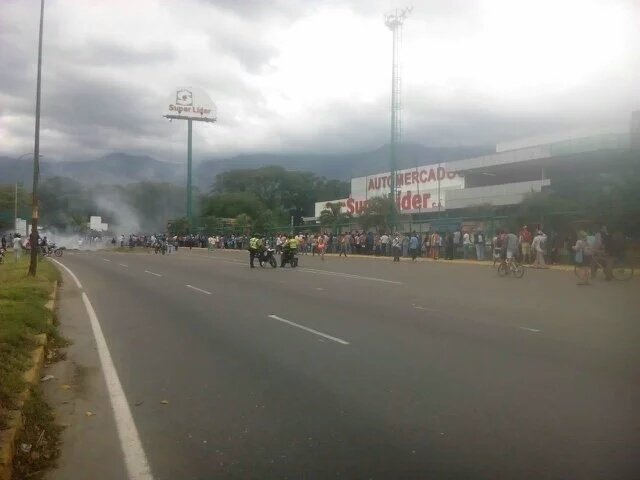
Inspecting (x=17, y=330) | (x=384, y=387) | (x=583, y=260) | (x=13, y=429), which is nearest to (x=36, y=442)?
(x=13, y=429)

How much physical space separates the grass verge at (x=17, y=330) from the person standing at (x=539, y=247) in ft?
58.8

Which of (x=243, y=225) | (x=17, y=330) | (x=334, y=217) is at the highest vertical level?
(x=334, y=217)

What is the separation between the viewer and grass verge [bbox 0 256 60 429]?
640cm

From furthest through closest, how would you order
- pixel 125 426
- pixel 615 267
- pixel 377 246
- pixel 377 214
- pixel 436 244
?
pixel 377 214
pixel 377 246
pixel 436 244
pixel 615 267
pixel 125 426

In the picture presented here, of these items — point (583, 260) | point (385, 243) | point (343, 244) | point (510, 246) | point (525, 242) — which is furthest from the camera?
point (343, 244)

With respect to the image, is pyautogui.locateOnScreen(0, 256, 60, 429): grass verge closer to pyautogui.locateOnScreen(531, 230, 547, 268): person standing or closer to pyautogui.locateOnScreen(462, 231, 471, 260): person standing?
pyautogui.locateOnScreen(531, 230, 547, 268): person standing

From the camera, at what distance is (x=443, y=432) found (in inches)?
217

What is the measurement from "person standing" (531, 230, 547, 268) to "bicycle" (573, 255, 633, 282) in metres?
4.87

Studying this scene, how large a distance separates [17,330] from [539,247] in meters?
20.9

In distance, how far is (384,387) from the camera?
22.9ft

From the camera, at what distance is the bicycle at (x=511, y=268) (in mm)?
22197

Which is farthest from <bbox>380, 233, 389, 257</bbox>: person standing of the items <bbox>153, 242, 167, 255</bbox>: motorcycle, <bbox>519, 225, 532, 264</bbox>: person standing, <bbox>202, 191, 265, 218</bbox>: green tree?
<bbox>202, 191, 265, 218</bbox>: green tree

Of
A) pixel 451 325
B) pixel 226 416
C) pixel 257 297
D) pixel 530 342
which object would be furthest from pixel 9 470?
pixel 257 297

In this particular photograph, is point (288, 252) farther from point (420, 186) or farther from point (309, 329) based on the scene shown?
point (420, 186)
